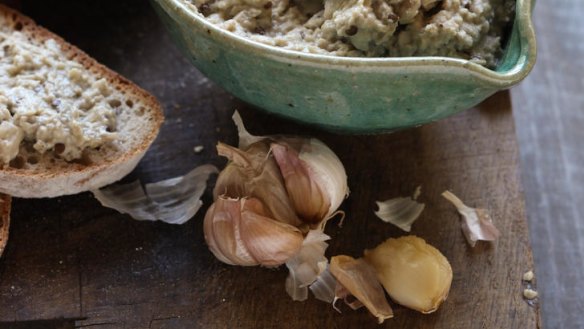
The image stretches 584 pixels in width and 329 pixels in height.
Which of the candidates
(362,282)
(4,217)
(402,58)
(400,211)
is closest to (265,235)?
(362,282)

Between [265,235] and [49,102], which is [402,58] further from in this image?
[49,102]

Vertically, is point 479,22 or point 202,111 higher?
point 479,22

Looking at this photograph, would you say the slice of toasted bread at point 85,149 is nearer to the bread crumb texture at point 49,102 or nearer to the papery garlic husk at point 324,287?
→ the bread crumb texture at point 49,102

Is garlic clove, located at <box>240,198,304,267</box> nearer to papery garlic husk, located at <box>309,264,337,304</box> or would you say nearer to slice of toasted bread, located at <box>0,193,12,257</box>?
papery garlic husk, located at <box>309,264,337,304</box>

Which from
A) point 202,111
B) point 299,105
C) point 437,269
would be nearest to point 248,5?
point 299,105

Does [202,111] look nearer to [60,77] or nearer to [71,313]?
[60,77]

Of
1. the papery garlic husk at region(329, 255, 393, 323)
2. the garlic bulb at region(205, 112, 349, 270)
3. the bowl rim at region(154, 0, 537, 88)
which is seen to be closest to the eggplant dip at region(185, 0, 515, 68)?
the bowl rim at region(154, 0, 537, 88)
